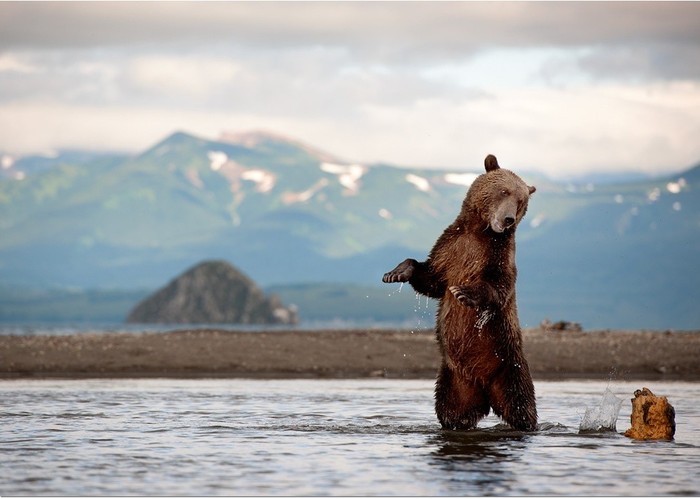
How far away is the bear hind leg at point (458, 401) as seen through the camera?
54.0 feet

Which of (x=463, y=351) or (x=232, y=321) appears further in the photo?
(x=232, y=321)

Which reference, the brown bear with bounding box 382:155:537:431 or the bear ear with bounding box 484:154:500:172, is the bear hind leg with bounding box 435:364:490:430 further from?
the bear ear with bounding box 484:154:500:172

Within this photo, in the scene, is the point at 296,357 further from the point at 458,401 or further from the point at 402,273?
the point at 402,273

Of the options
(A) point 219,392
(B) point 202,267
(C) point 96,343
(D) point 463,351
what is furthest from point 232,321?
(D) point 463,351

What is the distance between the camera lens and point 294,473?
1355 cm

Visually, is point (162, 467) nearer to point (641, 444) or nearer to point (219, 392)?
point (641, 444)

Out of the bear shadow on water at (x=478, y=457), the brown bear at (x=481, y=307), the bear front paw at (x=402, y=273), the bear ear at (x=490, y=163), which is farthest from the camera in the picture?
the bear ear at (x=490, y=163)

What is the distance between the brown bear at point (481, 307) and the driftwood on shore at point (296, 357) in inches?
567

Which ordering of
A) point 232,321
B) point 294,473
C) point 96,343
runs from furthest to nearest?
1. point 232,321
2. point 96,343
3. point 294,473

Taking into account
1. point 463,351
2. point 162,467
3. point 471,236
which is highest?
point 471,236

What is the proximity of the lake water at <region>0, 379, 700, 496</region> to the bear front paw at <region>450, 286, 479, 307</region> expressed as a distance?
1663mm

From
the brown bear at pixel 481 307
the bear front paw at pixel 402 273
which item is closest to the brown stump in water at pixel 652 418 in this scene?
the brown bear at pixel 481 307

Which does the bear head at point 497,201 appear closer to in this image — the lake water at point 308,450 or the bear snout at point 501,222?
the bear snout at point 501,222

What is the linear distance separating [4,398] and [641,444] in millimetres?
10811
